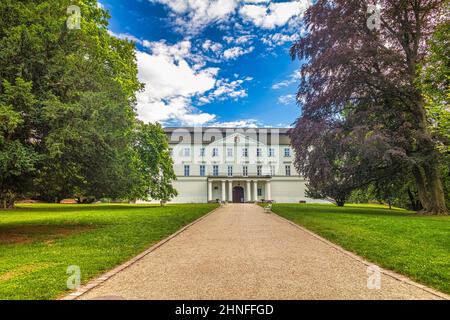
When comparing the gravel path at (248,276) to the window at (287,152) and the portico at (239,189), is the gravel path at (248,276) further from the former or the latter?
the window at (287,152)

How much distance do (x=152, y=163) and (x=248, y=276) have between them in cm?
3181

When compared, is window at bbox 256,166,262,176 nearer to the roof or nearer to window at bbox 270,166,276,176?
window at bbox 270,166,276,176

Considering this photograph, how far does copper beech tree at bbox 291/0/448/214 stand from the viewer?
1917 centimetres

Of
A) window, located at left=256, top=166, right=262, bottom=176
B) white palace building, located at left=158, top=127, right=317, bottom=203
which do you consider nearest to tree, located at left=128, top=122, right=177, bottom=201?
white palace building, located at left=158, top=127, right=317, bottom=203

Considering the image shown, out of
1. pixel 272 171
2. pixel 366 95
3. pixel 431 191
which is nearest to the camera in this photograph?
pixel 431 191

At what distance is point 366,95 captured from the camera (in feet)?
69.4

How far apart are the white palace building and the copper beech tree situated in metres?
31.9

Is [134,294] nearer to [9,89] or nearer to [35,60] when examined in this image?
[9,89]

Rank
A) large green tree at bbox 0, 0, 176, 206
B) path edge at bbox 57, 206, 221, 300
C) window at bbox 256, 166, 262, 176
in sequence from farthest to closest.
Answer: window at bbox 256, 166, 262, 176, large green tree at bbox 0, 0, 176, 206, path edge at bbox 57, 206, 221, 300

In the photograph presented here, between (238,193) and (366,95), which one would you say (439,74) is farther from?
(238,193)

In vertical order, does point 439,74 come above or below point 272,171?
above

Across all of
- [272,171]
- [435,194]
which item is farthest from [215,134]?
[435,194]

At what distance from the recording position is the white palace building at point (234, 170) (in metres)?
53.6
